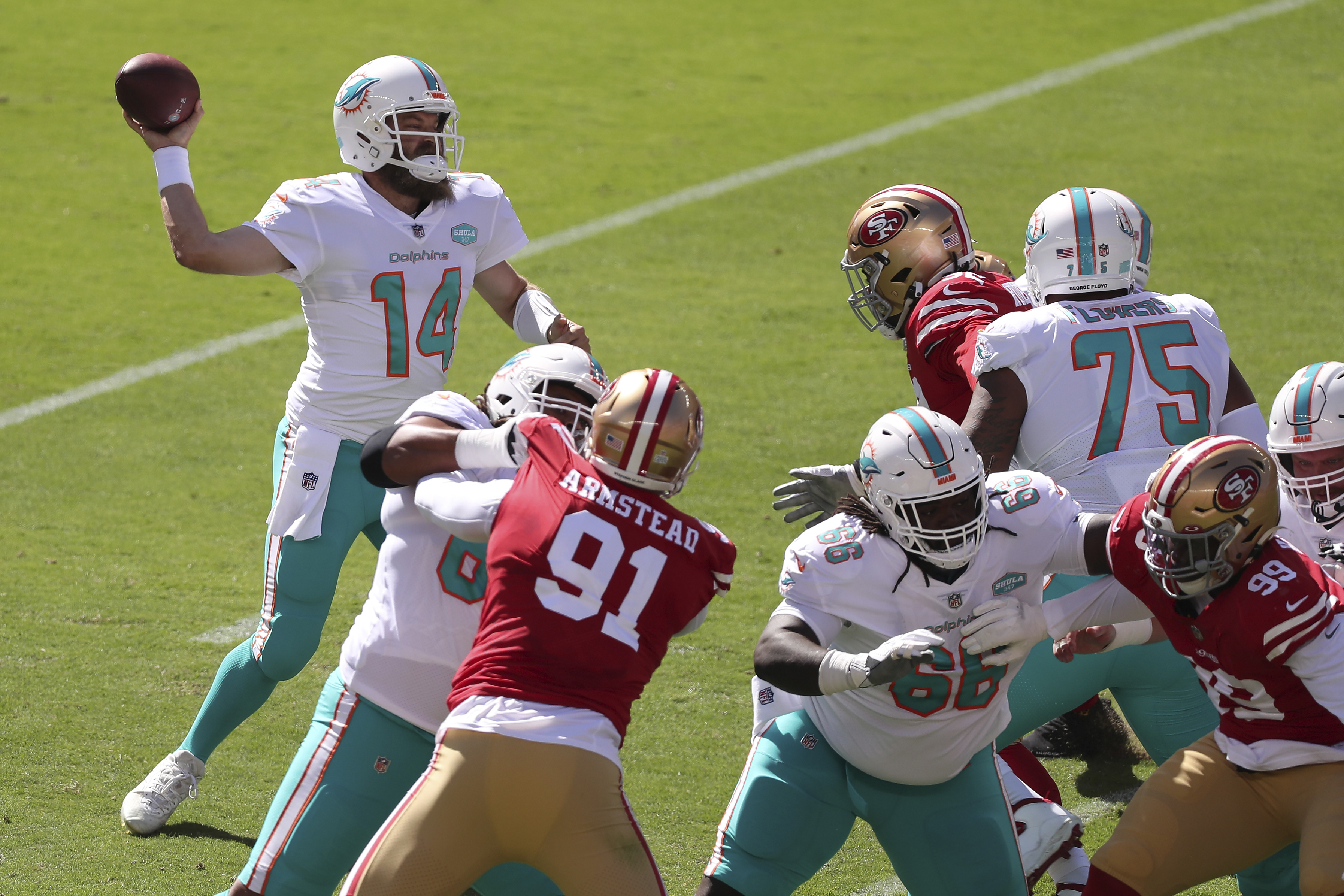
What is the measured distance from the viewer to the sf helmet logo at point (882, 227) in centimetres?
482

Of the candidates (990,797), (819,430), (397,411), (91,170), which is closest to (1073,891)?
(990,797)

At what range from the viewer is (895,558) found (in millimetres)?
3496

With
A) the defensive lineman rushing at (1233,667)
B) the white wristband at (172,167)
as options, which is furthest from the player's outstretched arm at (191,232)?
the defensive lineman rushing at (1233,667)

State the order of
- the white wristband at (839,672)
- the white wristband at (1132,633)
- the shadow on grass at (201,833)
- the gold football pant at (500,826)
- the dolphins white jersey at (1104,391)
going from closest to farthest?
1. the gold football pant at (500,826)
2. the white wristband at (839,672)
3. the white wristband at (1132,633)
4. the dolphins white jersey at (1104,391)
5. the shadow on grass at (201,833)

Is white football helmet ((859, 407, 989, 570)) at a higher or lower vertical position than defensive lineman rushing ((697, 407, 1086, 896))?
higher

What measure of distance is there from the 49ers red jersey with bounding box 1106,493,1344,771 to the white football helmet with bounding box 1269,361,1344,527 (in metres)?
0.43

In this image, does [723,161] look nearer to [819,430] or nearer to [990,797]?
[819,430]

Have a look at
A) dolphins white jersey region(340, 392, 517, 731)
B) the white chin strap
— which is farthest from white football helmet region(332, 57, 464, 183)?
dolphins white jersey region(340, 392, 517, 731)

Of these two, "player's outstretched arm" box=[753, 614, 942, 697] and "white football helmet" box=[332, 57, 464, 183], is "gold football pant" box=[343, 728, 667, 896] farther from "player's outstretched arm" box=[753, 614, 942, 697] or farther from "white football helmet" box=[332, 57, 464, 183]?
"white football helmet" box=[332, 57, 464, 183]

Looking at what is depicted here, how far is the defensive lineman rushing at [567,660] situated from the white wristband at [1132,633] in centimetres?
104

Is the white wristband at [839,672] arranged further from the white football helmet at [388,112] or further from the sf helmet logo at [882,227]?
the white football helmet at [388,112]

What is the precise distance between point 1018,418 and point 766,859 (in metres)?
1.43

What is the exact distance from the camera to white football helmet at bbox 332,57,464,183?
4.57 metres

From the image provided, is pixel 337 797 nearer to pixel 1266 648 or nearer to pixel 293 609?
pixel 293 609
